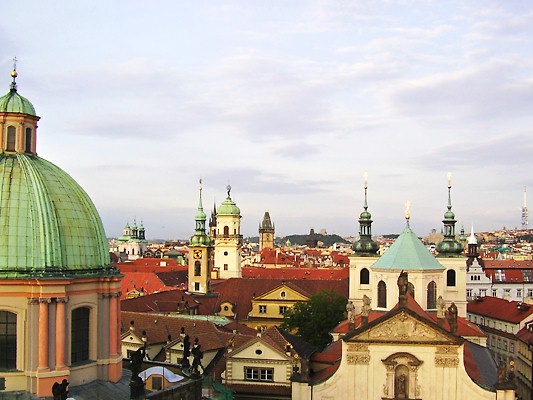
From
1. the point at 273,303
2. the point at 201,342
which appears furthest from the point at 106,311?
the point at 273,303

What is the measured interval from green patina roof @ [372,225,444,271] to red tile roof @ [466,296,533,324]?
61.5 feet

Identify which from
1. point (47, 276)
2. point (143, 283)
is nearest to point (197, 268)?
point (143, 283)

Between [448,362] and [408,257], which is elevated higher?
[408,257]

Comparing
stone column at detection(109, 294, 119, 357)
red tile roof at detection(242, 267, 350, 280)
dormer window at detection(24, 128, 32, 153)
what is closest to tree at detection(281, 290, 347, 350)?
stone column at detection(109, 294, 119, 357)

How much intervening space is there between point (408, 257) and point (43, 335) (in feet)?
125

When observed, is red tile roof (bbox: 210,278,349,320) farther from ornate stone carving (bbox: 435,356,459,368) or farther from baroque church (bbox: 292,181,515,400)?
ornate stone carving (bbox: 435,356,459,368)

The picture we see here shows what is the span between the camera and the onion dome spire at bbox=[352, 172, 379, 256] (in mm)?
68950

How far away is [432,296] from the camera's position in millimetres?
55344

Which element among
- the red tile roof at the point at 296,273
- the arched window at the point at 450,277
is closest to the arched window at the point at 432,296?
the arched window at the point at 450,277

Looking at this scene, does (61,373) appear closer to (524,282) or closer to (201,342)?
(201,342)

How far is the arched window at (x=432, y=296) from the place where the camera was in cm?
5506

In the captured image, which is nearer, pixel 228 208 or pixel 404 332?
pixel 404 332

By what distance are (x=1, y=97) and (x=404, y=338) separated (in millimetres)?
23949

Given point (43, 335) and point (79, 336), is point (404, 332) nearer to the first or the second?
point (79, 336)
